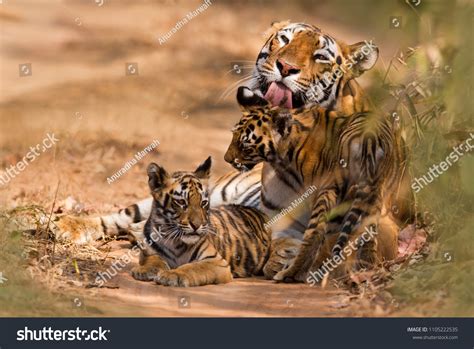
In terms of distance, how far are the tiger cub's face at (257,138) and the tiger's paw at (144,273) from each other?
47.4 inches

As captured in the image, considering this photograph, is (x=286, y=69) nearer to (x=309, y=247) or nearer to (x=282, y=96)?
(x=282, y=96)

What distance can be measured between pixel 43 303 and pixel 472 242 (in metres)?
3.03

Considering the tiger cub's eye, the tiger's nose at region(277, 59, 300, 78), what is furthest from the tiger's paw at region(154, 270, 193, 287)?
the tiger's nose at region(277, 59, 300, 78)

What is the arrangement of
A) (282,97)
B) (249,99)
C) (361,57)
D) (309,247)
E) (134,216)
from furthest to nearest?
(134,216), (361,57), (282,97), (249,99), (309,247)

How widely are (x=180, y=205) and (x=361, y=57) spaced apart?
7.95 feet

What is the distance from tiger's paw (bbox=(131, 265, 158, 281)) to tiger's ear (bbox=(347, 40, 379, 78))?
2.71 meters

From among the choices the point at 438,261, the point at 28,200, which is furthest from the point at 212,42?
the point at 438,261

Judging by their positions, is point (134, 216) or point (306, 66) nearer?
point (306, 66)

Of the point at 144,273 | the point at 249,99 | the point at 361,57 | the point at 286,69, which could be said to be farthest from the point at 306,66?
the point at 144,273

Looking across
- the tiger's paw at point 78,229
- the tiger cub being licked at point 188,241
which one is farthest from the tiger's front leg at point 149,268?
the tiger's paw at point 78,229

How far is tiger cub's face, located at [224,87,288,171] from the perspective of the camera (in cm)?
869

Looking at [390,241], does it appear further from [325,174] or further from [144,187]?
[144,187]

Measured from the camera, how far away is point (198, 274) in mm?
7977

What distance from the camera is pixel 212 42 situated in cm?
1263
